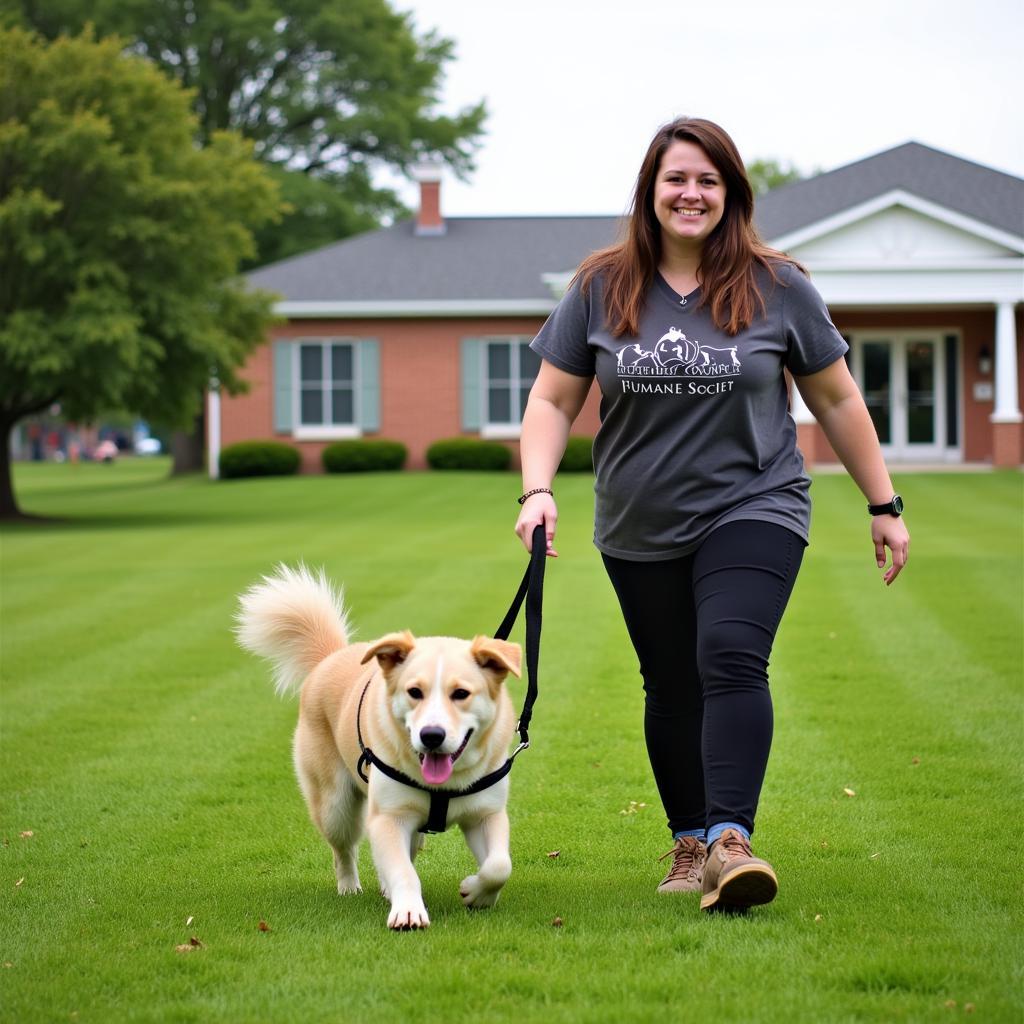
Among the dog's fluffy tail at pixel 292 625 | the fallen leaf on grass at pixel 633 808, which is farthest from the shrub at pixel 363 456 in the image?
the dog's fluffy tail at pixel 292 625

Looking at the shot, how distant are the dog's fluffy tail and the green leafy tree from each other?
124ft

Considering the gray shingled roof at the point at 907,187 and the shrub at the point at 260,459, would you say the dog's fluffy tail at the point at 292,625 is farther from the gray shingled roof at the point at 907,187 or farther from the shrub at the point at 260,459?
the shrub at the point at 260,459

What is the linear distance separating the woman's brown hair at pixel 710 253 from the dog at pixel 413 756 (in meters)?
1.15

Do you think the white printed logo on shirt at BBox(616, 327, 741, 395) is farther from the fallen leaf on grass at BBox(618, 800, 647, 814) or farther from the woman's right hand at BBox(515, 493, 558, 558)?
the fallen leaf on grass at BBox(618, 800, 647, 814)

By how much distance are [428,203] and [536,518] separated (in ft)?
106

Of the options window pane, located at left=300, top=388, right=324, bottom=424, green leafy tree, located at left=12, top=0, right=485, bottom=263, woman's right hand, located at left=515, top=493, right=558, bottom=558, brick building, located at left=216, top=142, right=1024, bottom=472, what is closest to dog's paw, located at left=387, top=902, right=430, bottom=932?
woman's right hand, located at left=515, top=493, right=558, bottom=558

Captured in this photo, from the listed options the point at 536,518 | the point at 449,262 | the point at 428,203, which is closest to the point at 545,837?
the point at 536,518

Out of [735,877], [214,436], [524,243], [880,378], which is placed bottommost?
[735,877]

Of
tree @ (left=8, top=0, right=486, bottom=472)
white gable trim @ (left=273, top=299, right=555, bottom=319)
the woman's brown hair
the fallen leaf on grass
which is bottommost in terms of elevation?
the fallen leaf on grass

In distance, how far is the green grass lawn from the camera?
142 inches

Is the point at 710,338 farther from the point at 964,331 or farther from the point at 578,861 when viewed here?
the point at 964,331

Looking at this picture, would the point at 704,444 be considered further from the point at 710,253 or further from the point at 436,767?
the point at 436,767

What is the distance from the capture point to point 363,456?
31.3 m

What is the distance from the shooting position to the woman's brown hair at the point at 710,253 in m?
4.36
